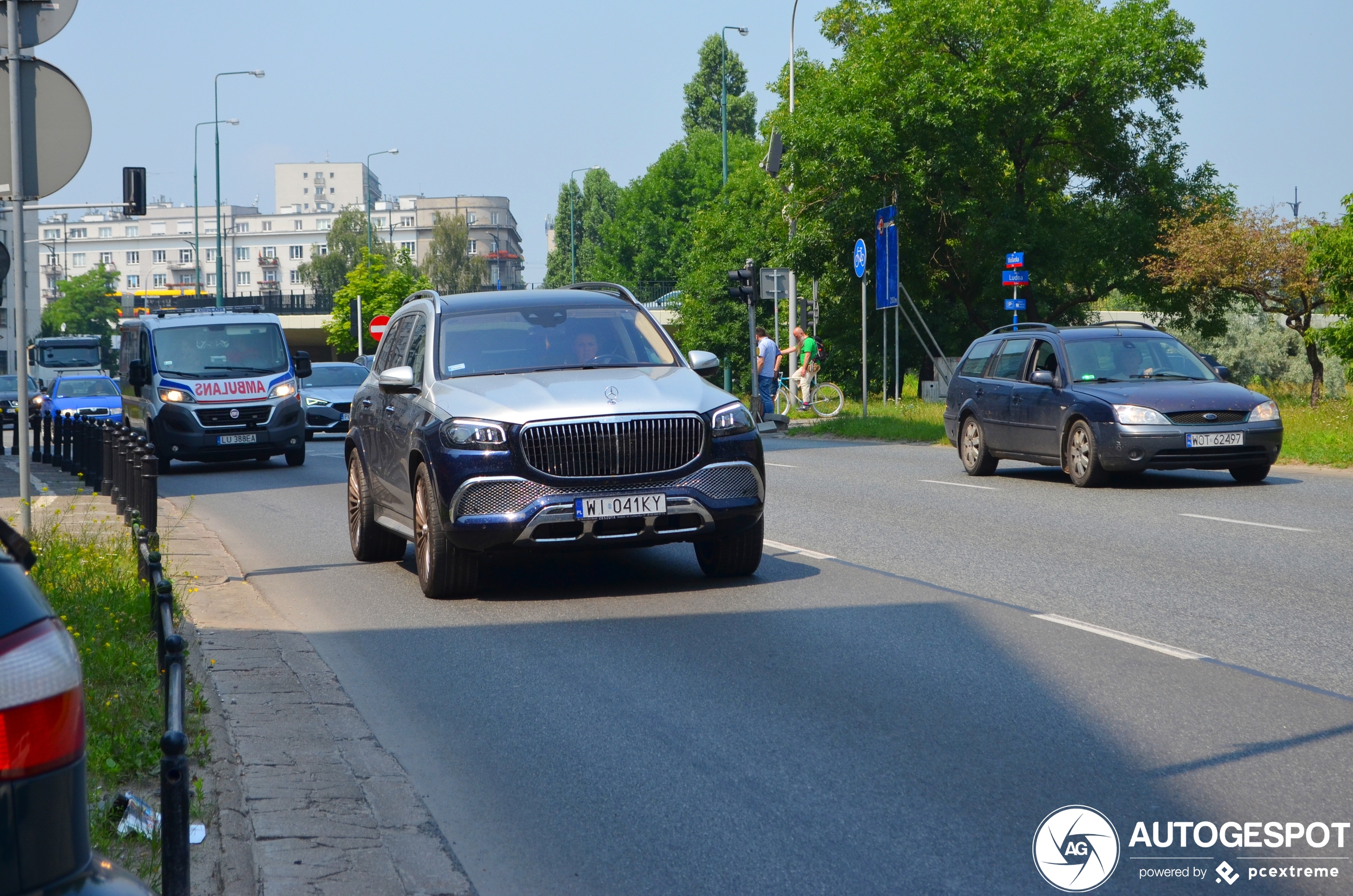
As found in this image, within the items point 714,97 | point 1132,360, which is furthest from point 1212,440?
point 714,97

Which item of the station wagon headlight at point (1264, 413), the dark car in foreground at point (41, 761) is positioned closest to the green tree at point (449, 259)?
the station wagon headlight at point (1264, 413)

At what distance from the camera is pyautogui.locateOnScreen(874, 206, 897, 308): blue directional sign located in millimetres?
31578

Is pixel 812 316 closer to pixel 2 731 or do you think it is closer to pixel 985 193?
pixel 985 193

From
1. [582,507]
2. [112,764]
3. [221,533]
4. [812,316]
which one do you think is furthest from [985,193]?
[112,764]

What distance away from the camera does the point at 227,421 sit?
22.7m

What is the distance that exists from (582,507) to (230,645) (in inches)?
82.4

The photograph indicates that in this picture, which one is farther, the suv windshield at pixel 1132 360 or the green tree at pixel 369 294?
the green tree at pixel 369 294

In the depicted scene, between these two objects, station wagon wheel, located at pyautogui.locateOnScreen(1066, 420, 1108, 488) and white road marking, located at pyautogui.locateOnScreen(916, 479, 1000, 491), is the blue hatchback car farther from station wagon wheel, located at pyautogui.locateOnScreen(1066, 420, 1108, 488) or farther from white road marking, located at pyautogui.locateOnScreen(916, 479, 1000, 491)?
station wagon wheel, located at pyautogui.locateOnScreen(1066, 420, 1108, 488)

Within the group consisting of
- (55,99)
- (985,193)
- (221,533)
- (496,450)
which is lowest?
(221,533)

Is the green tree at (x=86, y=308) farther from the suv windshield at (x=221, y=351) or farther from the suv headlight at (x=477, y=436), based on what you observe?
the suv headlight at (x=477, y=436)

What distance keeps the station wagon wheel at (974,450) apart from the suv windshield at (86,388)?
28.0 metres

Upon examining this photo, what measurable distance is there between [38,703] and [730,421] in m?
7.11

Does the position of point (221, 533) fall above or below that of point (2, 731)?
below

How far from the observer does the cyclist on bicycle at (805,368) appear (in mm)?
33750
